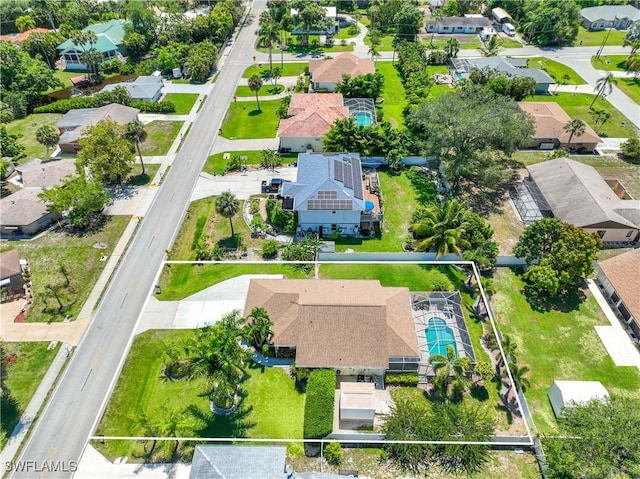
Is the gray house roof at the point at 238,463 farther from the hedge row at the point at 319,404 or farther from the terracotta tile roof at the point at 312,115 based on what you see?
the terracotta tile roof at the point at 312,115

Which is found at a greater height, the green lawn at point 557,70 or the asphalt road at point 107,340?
the green lawn at point 557,70

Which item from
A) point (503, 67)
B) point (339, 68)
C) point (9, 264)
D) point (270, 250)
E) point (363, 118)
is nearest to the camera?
point (9, 264)

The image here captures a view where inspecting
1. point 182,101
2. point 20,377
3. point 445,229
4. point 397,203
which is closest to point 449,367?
point 445,229

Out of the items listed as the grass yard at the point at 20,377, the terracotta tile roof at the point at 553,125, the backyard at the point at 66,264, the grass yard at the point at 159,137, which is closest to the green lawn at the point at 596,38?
the terracotta tile roof at the point at 553,125

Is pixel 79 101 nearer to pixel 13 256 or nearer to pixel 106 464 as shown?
pixel 13 256

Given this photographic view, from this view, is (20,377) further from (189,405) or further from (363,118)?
(363,118)

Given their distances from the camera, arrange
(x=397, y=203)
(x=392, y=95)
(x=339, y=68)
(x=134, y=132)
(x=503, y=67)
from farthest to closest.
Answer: (x=339, y=68) < (x=392, y=95) < (x=503, y=67) < (x=134, y=132) < (x=397, y=203)

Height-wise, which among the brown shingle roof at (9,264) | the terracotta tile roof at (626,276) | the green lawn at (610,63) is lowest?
the brown shingle roof at (9,264)
